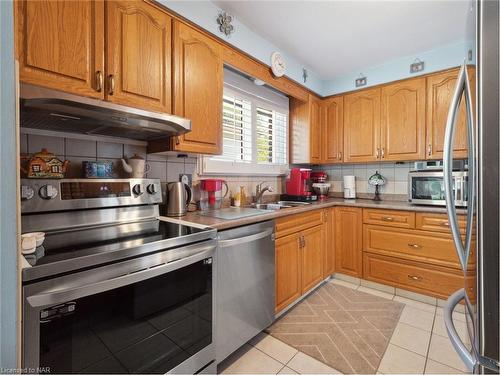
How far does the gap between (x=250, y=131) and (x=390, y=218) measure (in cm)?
169

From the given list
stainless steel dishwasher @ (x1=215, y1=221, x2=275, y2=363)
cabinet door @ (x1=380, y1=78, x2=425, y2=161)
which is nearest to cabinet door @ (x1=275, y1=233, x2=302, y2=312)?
stainless steel dishwasher @ (x1=215, y1=221, x2=275, y2=363)

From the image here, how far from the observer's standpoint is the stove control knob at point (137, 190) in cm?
147

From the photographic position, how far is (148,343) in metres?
1.07

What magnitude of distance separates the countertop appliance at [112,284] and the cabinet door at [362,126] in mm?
2313

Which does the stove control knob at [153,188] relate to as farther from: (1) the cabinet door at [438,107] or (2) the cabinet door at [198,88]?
(1) the cabinet door at [438,107]

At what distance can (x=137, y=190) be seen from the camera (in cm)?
149

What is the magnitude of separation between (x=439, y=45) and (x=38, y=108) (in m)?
3.29

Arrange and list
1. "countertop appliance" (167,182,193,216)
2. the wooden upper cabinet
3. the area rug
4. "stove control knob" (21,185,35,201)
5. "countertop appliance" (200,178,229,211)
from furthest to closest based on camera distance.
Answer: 1. the wooden upper cabinet
2. "countertop appliance" (200,178,229,211)
3. "countertop appliance" (167,182,193,216)
4. the area rug
5. "stove control knob" (21,185,35,201)

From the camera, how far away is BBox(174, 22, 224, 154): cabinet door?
1.60m

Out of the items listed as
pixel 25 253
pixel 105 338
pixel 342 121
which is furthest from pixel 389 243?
pixel 25 253

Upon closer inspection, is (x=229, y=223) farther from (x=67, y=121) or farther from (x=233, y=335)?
(x=67, y=121)

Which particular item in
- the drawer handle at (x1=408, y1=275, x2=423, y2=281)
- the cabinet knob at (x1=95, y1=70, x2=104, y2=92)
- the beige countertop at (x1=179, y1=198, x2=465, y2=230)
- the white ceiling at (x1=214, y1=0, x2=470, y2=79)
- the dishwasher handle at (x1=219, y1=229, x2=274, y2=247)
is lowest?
the drawer handle at (x1=408, y1=275, x2=423, y2=281)

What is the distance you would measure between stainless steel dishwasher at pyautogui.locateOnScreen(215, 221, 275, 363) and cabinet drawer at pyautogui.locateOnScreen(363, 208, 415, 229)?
1337 mm

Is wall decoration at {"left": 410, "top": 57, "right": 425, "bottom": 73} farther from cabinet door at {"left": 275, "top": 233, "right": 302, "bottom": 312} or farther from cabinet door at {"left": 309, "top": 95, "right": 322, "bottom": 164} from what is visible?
cabinet door at {"left": 275, "top": 233, "right": 302, "bottom": 312}
